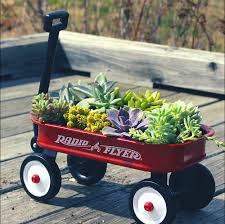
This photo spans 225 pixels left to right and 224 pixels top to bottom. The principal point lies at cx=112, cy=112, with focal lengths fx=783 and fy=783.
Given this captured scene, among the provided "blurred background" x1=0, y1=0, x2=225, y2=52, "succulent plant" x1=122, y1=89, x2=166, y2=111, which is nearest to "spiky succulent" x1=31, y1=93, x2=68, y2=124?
"succulent plant" x1=122, y1=89, x2=166, y2=111

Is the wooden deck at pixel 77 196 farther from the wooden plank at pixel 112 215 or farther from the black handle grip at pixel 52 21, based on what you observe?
the black handle grip at pixel 52 21

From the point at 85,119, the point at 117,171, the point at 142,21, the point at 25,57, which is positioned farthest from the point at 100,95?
the point at 142,21

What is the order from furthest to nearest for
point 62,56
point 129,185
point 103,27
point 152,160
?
point 103,27 → point 62,56 → point 129,185 → point 152,160

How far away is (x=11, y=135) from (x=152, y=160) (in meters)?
1.73

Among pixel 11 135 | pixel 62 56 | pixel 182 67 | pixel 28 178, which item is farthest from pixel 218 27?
pixel 28 178

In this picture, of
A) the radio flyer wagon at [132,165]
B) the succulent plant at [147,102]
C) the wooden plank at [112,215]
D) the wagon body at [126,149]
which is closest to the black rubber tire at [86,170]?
the radio flyer wagon at [132,165]

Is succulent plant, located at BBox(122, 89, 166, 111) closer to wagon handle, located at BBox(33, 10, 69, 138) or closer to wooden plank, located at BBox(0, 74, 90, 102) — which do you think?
wagon handle, located at BBox(33, 10, 69, 138)

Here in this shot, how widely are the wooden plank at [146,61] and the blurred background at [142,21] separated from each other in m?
0.31

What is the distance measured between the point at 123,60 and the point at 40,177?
2.42 meters

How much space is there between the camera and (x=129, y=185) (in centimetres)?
380

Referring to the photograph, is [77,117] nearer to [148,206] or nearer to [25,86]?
[148,206]

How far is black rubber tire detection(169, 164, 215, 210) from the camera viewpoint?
3328mm

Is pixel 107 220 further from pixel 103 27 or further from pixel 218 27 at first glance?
pixel 103 27

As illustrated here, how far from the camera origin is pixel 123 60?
5.78 metres
